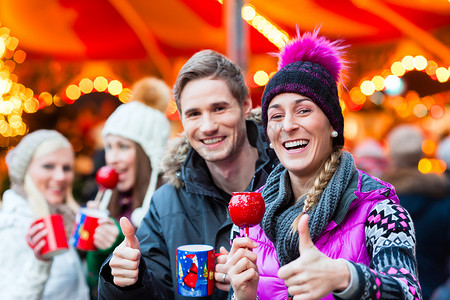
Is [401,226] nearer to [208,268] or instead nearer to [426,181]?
[208,268]

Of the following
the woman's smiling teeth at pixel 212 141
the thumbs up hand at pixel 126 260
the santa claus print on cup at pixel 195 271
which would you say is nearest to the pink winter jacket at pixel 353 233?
the santa claus print on cup at pixel 195 271

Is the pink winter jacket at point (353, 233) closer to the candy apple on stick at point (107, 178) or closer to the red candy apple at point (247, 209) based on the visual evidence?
the red candy apple at point (247, 209)

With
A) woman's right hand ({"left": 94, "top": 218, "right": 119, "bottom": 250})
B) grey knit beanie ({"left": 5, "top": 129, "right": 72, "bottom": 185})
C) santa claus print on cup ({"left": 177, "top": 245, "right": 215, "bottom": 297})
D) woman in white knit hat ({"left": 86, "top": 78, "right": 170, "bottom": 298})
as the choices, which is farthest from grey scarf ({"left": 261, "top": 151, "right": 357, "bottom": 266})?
grey knit beanie ({"left": 5, "top": 129, "right": 72, "bottom": 185})

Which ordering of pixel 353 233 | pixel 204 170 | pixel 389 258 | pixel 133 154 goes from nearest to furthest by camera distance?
pixel 389 258
pixel 353 233
pixel 204 170
pixel 133 154

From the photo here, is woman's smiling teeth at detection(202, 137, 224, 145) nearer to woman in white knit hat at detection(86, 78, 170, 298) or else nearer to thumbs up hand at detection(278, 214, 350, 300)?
woman in white knit hat at detection(86, 78, 170, 298)

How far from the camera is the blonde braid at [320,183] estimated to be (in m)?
1.92

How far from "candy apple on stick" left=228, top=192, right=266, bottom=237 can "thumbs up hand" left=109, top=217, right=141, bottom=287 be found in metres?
0.50

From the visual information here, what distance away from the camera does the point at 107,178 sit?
11.6ft

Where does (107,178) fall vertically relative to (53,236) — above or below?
above

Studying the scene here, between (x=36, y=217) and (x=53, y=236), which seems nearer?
(x=53, y=236)

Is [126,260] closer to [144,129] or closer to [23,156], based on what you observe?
[144,129]

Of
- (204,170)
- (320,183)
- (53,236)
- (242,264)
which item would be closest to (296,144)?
(320,183)

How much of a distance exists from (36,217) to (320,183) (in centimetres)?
245

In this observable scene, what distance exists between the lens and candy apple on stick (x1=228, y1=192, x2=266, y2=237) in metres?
1.92
